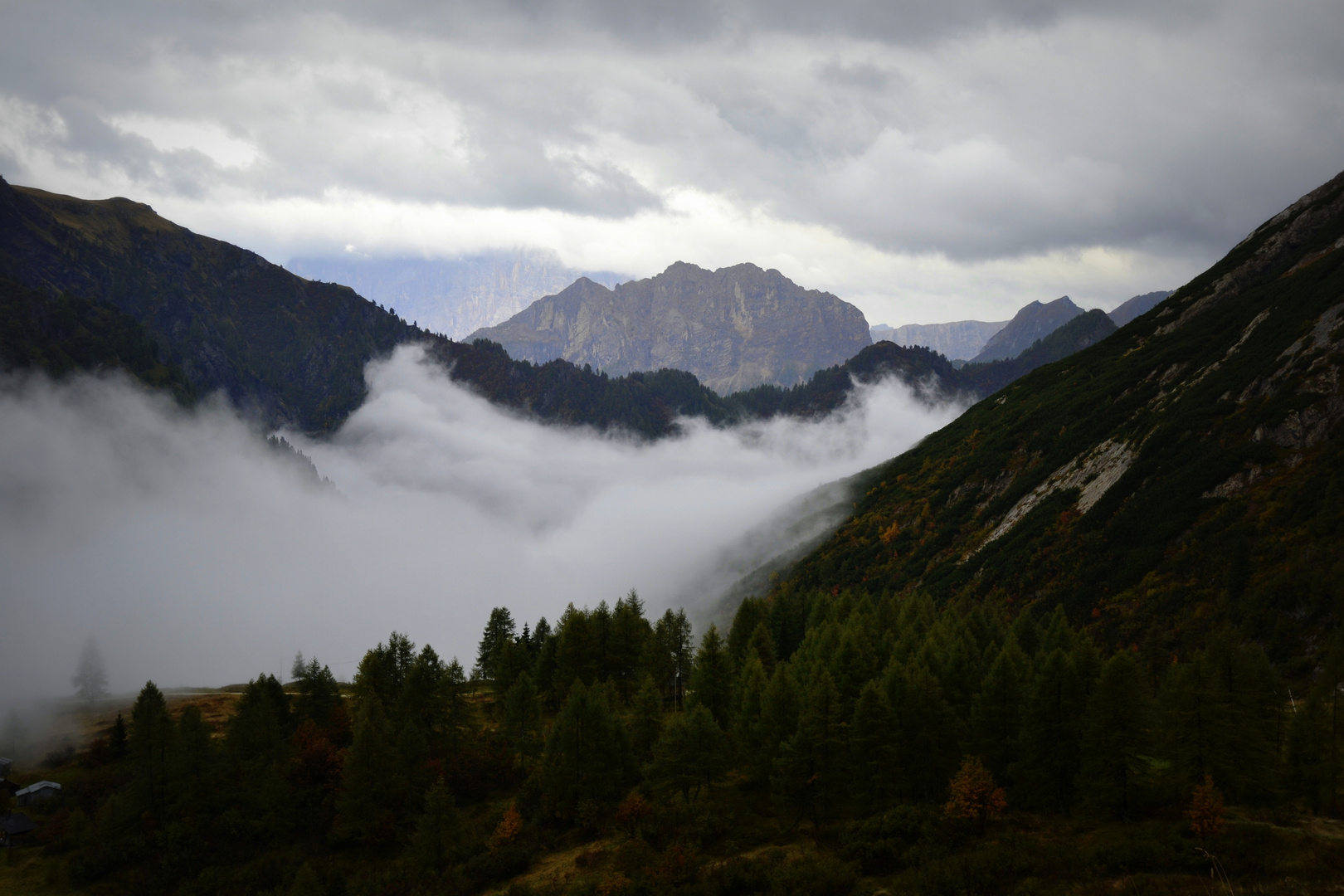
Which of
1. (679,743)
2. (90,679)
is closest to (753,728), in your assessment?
(679,743)

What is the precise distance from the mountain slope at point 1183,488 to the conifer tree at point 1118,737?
43104mm

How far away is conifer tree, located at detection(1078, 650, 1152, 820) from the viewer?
47656 millimetres

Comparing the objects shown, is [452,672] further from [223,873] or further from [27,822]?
[27,822]

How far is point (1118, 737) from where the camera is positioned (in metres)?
47.6

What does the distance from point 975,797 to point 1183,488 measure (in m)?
89.7

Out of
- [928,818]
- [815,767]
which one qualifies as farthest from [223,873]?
[928,818]

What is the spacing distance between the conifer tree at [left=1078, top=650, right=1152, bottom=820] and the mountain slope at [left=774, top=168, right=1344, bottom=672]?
4310 cm

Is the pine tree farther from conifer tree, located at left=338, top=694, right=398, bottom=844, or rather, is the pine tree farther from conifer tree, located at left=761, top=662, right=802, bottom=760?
conifer tree, located at left=761, top=662, right=802, bottom=760

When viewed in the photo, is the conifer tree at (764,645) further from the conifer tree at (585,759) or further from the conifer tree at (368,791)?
the conifer tree at (368,791)

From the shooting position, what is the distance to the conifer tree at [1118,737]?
4766 centimetres

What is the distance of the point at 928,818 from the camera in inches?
1949

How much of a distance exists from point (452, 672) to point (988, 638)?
58306 mm

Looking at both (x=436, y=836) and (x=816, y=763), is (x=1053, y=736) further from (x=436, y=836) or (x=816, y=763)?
(x=436, y=836)

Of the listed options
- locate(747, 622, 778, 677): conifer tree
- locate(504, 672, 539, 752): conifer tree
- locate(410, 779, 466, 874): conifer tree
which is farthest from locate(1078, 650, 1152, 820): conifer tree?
locate(504, 672, 539, 752): conifer tree
